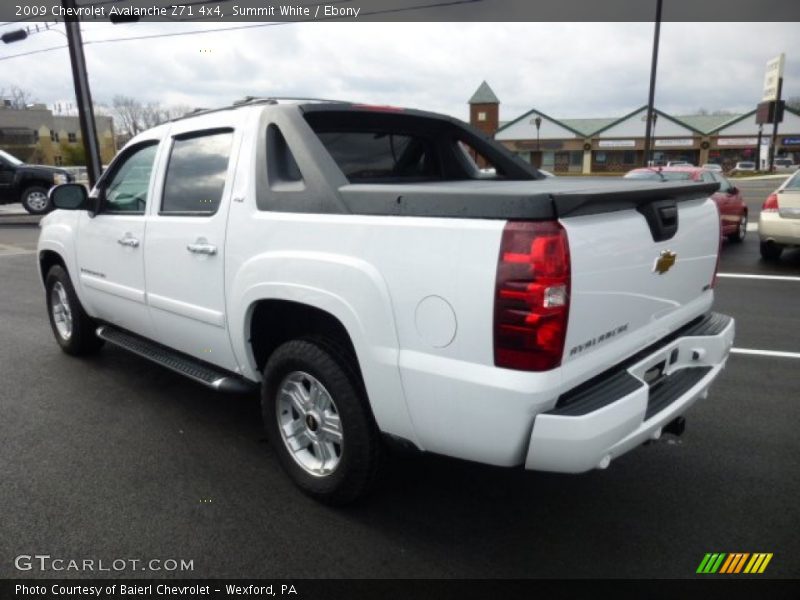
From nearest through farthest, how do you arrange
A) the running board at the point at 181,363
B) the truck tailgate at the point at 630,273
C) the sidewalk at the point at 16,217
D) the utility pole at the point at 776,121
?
1. the truck tailgate at the point at 630,273
2. the running board at the point at 181,363
3. the sidewalk at the point at 16,217
4. the utility pole at the point at 776,121

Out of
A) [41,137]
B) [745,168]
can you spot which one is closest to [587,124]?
[745,168]

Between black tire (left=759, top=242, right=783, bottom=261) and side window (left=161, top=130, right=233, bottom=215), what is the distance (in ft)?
30.2

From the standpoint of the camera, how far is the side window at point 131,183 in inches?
153

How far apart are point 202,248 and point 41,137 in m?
86.9

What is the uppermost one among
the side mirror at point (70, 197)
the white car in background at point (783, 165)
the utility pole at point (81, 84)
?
the utility pole at point (81, 84)

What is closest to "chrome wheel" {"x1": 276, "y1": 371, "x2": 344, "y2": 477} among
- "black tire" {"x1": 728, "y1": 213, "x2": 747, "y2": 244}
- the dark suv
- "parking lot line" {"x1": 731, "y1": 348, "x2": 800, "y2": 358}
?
"parking lot line" {"x1": 731, "y1": 348, "x2": 800, "y2": 358}

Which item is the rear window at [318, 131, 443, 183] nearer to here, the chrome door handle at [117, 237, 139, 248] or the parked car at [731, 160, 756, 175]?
the chrome door handle at [117, 237, 139, 248]

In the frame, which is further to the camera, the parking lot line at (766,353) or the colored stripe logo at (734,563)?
the parking lot line at (766,353)

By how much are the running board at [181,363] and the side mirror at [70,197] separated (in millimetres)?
924

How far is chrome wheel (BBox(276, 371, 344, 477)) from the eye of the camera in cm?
282

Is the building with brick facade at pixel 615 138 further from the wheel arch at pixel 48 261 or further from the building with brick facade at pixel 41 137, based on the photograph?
the wheel arch at pixel 48 261

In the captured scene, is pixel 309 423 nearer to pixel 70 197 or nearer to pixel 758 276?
pixel 70 197

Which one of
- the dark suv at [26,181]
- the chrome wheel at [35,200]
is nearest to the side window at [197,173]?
the dark suv at [26,181]

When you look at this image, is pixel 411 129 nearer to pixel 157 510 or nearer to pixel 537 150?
pixel 157 510
